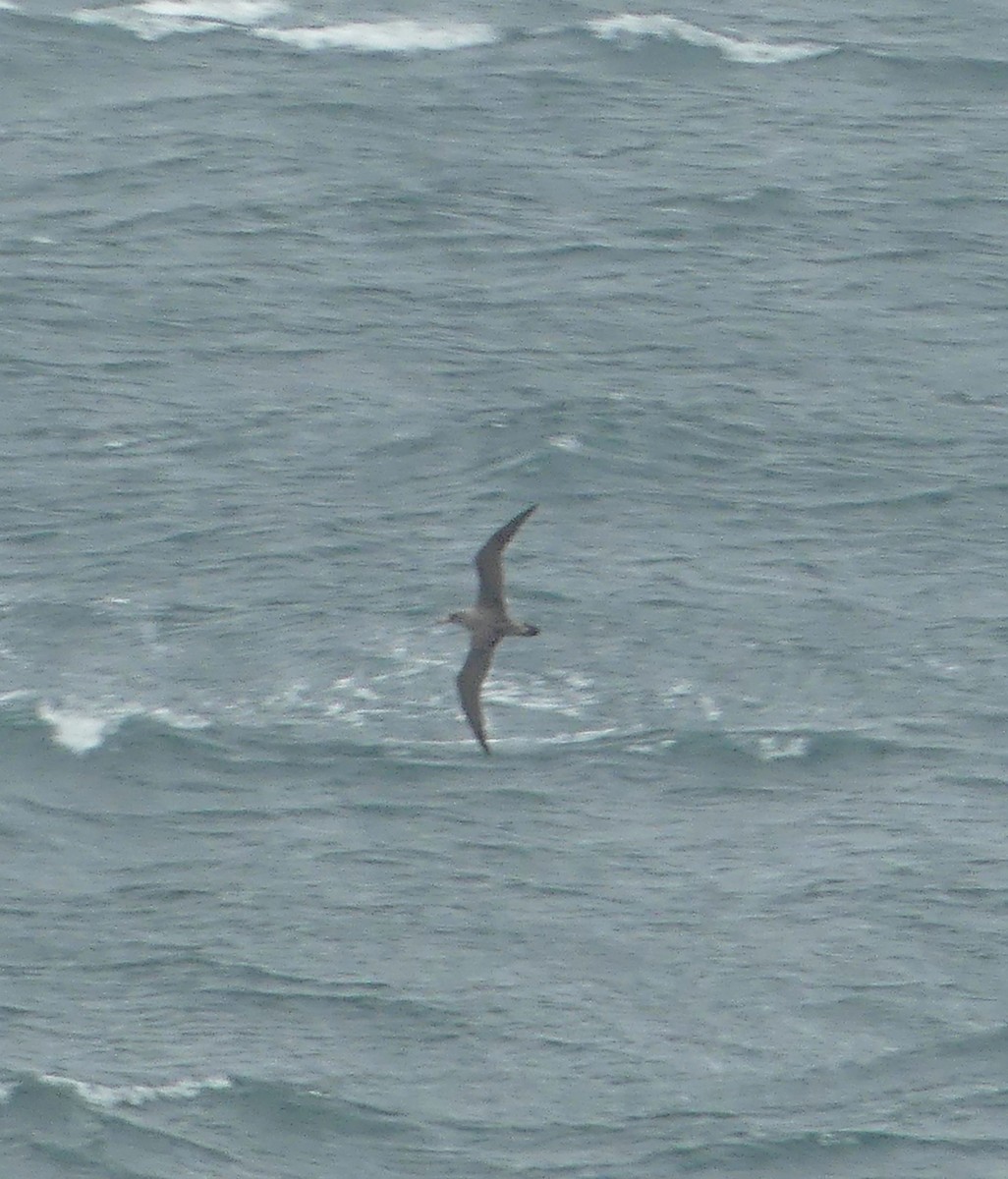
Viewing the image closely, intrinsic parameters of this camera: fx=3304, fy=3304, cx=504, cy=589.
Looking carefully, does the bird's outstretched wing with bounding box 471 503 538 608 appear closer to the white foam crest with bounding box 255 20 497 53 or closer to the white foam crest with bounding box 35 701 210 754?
the white foam crest with bounding box 35 701 210 754

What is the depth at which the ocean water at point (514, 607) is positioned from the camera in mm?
52062

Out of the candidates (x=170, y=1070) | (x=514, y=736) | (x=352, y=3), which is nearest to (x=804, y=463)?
(x=514, y=736)

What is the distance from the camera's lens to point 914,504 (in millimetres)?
65625

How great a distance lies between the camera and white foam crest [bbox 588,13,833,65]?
8675 cm

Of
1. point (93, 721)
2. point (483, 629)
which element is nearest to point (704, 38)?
point (93, 721)

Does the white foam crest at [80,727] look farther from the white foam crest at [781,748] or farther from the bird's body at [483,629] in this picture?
the bird's body at [483,629]

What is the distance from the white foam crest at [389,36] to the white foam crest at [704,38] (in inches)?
129

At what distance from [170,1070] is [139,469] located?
57.8ft

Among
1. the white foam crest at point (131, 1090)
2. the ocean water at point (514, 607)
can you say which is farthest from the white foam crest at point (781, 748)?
the white foam crest at point (131, 1090)

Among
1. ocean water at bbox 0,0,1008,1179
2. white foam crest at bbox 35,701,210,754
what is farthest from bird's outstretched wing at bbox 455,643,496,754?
white foam crest at bbox 35,701,210,754

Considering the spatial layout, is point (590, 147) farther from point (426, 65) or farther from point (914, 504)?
point (914, 504)

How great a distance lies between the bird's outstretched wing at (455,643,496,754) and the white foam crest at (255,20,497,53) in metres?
44.0

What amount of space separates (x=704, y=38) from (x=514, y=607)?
29.2 m

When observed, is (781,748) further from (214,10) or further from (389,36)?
(214,10)
